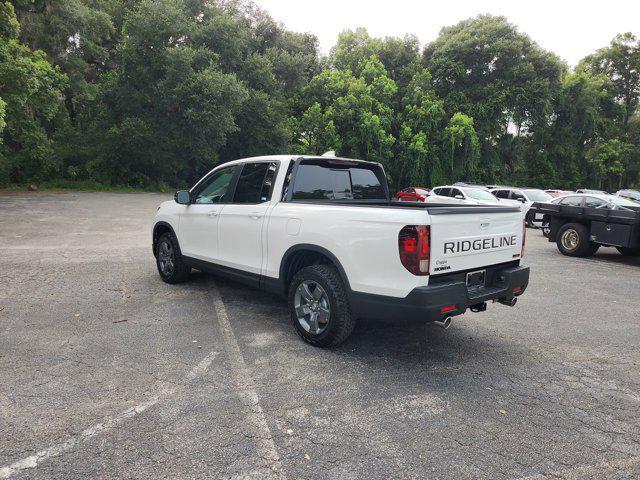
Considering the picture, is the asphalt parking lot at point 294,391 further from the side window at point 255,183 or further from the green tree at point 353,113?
the green tree at point 353,113

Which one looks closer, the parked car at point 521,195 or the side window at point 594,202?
the side window at point 594,202

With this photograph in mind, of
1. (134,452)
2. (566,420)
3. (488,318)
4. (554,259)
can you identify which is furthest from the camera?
(554,259)

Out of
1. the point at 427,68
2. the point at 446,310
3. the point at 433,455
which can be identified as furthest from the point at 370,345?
the point at 427,68

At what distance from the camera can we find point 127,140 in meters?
27.5

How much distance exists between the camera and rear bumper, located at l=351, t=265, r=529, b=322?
3410 millimetres

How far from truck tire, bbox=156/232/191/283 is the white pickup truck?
53 cm

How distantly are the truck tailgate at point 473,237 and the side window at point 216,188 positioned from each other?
3.00m

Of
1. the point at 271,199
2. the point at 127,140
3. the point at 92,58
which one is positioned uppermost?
the point at 92,58

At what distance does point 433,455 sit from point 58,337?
3.80 metres

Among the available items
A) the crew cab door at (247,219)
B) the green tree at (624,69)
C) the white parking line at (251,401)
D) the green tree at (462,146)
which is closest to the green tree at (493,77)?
the green tree at (462,146)

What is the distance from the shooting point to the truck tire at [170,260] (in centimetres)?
629

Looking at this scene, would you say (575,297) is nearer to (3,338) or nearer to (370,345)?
(370,345)

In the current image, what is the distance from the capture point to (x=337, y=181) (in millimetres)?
4977

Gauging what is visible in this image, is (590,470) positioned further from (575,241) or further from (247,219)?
(575,241)
